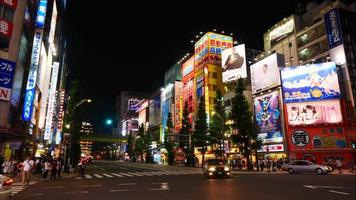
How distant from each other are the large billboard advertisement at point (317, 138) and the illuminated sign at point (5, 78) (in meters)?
37.6

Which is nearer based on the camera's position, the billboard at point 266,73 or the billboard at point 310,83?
the billboard at point 310,83

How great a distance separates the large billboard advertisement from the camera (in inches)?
1576

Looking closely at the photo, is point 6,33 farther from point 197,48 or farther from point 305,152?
point 197,48

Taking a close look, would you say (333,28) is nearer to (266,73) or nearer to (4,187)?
(266,73)

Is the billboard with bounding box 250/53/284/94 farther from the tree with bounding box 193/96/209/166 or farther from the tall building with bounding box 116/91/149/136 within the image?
the tall building with bounding box 116/91/149/136

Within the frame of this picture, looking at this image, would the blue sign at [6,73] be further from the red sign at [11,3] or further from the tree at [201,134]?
the tree at [201,134]

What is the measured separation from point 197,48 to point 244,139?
39871 mm

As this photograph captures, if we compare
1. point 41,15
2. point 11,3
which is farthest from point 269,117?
point 11,3

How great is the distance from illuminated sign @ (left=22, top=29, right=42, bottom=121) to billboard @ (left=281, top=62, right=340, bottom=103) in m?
35.5

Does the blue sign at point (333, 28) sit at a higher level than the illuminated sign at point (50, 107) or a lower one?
higher

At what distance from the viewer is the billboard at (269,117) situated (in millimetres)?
45447

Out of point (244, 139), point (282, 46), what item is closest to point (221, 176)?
point (244, 139)

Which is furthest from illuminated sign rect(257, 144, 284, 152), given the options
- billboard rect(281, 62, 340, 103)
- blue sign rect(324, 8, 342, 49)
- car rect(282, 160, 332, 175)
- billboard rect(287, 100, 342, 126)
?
blue sign rect(324, 8, 342, 49)

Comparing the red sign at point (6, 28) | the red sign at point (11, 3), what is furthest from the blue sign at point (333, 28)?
the red sign at point (6, 28)
